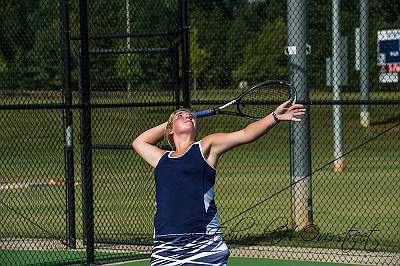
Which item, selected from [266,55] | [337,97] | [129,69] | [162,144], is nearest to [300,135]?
[162,144]

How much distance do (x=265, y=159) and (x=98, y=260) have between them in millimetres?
14010

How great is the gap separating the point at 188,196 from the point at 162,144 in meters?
5.78

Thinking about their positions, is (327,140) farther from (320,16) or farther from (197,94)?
(320,16)

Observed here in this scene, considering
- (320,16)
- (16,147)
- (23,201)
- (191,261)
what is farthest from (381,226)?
(320,16)

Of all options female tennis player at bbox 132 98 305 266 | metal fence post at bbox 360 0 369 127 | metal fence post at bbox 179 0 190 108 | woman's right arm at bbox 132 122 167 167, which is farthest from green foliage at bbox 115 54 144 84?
female tennis player at bbox 132 98 305 266

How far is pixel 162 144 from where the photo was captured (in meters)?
12.5

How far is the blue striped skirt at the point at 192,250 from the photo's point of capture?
22.2 ft

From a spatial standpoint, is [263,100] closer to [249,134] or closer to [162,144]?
[162,144]

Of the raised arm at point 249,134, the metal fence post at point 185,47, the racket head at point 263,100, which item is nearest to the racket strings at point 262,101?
the racket head at point 263,100

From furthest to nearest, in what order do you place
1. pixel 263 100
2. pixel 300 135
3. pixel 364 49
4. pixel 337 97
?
1. pixel 337 97
2. pixel 364 49
3. pixel 300 135
4. pixel 263 100

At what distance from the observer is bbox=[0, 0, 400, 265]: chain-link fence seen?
39.9ft

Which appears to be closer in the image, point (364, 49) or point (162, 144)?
point (162, 144)

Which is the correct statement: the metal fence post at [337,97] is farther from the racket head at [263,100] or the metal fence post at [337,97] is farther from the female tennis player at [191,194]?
the female tennis player at [191,194]

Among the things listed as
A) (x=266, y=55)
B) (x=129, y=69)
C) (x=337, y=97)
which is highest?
(x=129, y=69)
